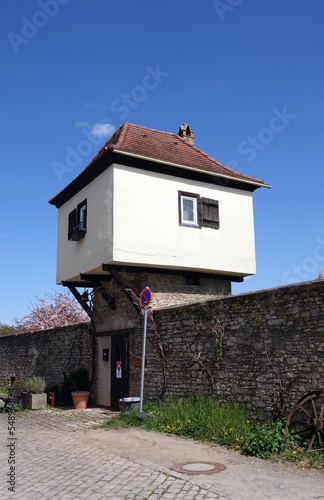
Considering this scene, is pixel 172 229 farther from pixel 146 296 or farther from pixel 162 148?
pixel 146 296

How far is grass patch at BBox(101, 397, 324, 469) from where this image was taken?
7055 millimetres

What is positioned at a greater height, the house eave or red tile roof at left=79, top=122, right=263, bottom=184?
red tile roof at left=79, top=122, right=263, bottom=184

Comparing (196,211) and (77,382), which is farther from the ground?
(196,211)

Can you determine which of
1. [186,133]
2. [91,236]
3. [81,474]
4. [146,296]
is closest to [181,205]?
[91,236]

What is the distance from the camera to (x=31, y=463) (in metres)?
7.31

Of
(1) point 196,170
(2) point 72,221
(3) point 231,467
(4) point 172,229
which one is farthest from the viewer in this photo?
(2) point 72,221

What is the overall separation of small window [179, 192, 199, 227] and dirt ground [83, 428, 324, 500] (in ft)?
20.5

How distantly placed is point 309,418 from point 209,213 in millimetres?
7722

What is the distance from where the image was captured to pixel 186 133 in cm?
1697

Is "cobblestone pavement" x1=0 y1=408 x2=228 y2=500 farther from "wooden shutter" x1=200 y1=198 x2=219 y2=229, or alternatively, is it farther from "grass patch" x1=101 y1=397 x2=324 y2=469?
"wooden shutter" x1=200 y1=198 x2=219 y2=229

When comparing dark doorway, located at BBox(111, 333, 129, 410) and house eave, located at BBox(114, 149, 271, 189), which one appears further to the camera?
dark doorway, located at BBox(111, 333, 129, 410)

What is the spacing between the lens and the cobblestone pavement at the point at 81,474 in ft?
18.4

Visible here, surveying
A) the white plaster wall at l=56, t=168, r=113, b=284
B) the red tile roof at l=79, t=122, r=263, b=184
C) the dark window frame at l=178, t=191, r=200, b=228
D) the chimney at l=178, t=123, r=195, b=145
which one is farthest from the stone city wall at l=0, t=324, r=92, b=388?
the chimney at l=178, t=123, r=195, b=145

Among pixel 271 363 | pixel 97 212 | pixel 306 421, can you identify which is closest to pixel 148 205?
pixel 97 212
